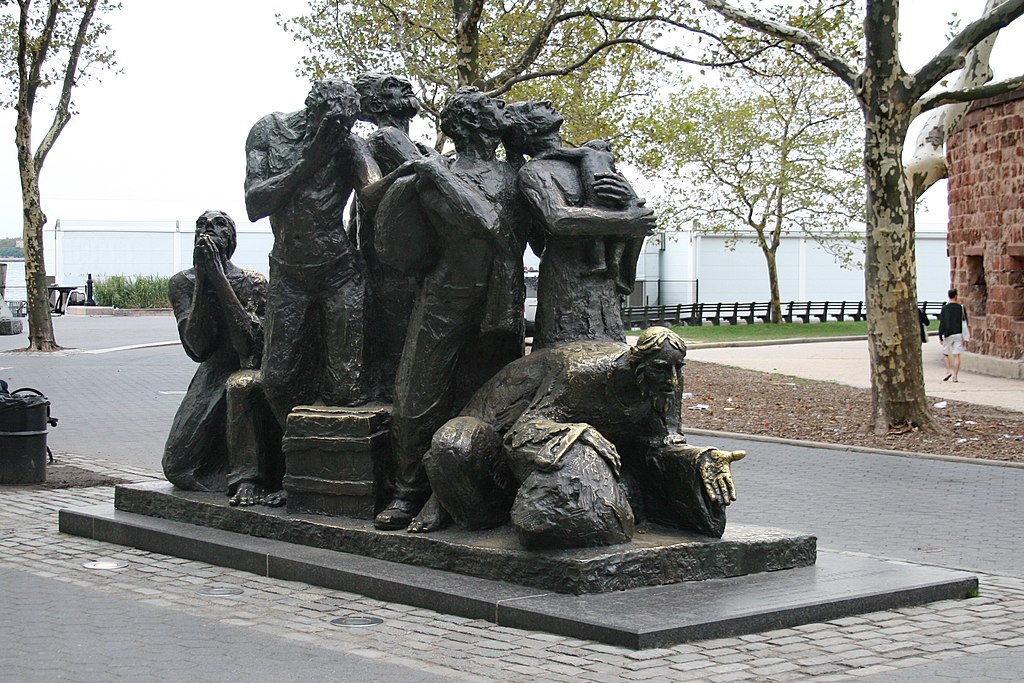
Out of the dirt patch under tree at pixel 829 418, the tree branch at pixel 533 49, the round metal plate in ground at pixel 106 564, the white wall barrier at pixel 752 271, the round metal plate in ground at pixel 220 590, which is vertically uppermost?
the tree branch at pixel 533 49

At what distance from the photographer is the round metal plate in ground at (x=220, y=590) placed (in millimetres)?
7184

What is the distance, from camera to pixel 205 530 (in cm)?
830

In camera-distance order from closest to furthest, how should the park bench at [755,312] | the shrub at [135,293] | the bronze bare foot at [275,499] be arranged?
the bronze bare foot at [275,499]
the park bench at [755,312]
the shrub at [135,293]

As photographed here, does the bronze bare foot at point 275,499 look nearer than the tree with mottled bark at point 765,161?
Yes

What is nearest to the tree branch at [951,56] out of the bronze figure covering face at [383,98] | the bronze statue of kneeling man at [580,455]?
the bronze figure covering face at [383,98]

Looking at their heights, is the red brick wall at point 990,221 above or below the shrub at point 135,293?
above

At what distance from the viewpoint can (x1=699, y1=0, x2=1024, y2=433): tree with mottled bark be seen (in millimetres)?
14172

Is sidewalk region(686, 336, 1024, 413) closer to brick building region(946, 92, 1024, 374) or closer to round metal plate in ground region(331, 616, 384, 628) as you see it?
brick building region(946, 92, 1024, 374)

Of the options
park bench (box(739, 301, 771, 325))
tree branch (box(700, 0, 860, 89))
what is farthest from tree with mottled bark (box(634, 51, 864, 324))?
tree branch (box(700, 0, 860, 89))

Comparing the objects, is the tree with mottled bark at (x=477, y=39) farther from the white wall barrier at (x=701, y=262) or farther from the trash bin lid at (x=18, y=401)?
the white wall barrier at (x=701, y=262)

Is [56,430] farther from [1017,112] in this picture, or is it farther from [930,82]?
[1017,112]

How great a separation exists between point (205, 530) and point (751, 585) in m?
3.26

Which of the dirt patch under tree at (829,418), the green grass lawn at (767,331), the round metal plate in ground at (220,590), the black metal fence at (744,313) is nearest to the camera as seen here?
the round metal plate in ground at (220,590)

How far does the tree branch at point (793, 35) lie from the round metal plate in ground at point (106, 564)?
944 centimetres
